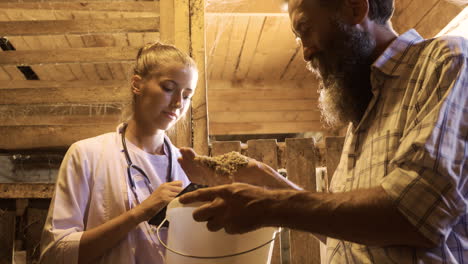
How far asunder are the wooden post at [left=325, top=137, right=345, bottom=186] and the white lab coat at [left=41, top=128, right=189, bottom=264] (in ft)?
Answer: 4.52

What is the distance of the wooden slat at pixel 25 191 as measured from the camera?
299 centimetres

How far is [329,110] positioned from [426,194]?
0.80 m

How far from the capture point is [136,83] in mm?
2455

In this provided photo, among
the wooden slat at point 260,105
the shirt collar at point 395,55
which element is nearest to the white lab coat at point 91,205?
the shirt collar at point 395,55

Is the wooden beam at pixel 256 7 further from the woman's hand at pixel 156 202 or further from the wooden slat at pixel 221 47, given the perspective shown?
the woman's hand at pixel 156 202

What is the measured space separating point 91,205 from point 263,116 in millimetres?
4212

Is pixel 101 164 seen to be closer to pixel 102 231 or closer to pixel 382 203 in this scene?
pixel 102 231

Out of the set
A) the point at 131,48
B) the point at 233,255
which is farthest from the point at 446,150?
the point at 131,48

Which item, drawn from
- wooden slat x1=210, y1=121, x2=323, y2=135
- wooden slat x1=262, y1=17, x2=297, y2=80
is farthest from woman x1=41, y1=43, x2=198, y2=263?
wooden slat x1=210, y1=121, x2=323, y2=135

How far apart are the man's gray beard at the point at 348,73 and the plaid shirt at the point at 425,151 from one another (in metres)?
0.21

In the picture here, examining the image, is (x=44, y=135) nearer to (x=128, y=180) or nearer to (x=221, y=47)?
(x=128, y=180)

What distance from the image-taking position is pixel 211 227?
4.42 feet

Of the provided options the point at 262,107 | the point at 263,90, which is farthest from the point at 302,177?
the point at 263,90

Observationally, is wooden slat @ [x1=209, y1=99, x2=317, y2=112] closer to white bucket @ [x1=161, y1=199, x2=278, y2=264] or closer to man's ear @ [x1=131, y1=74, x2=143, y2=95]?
man's ear @ [x1=131, y1=74, x2=143, y2=95]
